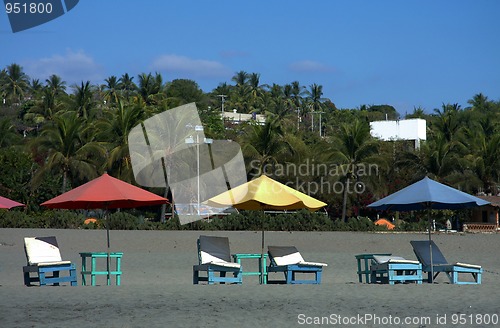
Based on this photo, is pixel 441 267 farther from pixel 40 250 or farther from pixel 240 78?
pixel 240 78

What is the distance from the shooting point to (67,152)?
46.0 m

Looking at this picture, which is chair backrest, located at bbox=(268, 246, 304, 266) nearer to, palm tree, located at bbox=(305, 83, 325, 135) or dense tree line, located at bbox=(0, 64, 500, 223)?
dense tree line, located at bbox=(0, 64, 500, 223)

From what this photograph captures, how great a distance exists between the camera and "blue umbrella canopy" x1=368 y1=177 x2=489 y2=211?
1428 centimetres

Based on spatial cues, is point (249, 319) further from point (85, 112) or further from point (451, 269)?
point (85, 112)

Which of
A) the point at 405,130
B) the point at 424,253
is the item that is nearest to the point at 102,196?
the point at 424,253

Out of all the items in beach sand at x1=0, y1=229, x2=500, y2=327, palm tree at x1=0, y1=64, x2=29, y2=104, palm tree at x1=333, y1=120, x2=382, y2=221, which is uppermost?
palm tree at x1=0, y1=64, x2=29, y2=104

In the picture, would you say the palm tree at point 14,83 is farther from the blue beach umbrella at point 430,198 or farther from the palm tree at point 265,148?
the blue beach umbrella at point 430,198

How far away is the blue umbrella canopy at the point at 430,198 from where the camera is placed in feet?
46.9

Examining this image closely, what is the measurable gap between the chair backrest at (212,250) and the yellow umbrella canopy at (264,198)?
0.64m

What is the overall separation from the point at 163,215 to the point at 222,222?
12845mm

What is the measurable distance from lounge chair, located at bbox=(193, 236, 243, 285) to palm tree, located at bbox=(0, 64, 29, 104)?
88264mm
